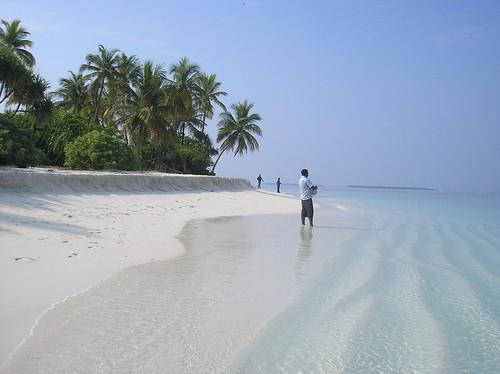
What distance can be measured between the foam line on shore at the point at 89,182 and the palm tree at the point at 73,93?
20191mm

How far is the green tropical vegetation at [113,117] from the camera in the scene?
63.4 ft

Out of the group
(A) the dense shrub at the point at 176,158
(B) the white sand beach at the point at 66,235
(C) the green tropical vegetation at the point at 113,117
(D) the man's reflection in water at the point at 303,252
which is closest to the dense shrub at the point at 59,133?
(C) the green tropical vegetation at the point at 113,117

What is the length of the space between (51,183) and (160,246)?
6.56m

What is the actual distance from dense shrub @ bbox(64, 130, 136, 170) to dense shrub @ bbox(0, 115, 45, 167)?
2549mm

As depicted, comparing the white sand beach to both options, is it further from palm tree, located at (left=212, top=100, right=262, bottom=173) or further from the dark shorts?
palm tree, located at (left=212, top=100, right=262, bottom=173)

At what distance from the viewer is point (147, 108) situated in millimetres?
28281

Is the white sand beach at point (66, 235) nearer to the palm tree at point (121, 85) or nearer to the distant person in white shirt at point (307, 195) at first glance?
the distant person in white shirt at point (307, 195)

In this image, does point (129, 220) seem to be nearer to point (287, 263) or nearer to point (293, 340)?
point (287, 263)

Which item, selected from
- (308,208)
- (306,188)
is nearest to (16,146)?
(306,188)

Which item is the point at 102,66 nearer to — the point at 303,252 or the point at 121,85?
the point at 121,85

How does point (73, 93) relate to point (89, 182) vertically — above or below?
above

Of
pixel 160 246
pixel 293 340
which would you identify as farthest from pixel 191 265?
pixel 293 340

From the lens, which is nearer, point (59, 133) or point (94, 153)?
point (94, 153)

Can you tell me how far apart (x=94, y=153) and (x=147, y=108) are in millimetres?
9131
